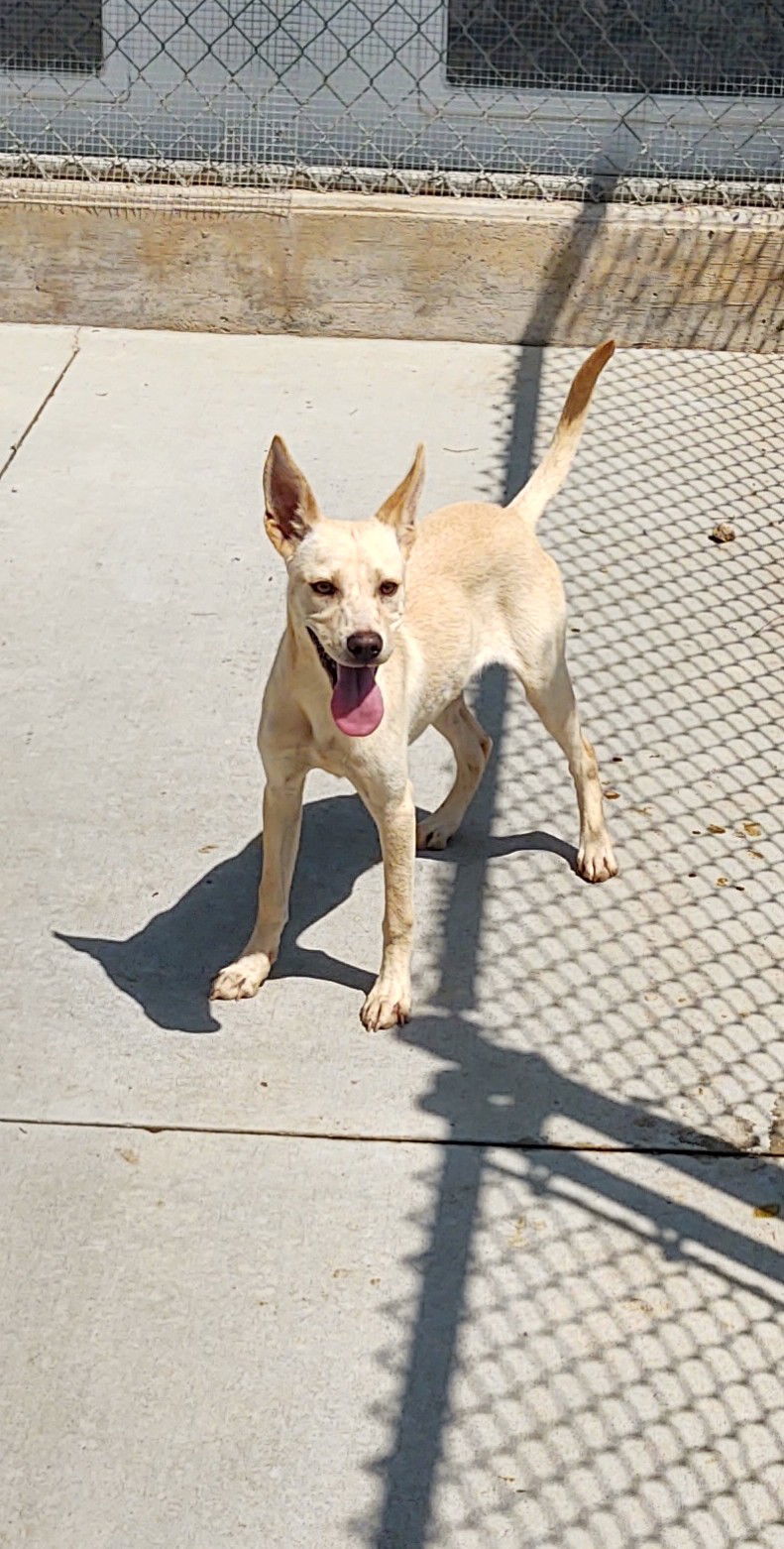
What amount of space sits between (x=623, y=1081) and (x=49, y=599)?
2.31m

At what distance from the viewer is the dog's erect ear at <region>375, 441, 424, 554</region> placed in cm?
334

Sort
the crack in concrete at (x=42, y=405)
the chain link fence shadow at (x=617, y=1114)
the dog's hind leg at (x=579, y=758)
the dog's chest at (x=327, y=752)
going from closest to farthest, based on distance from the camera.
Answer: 1. the chain link fence shadow at (x=617, y=1114)
2. the dog's chest at (x=327, y=752)
3. the dog's hind leg at (x=579, y=758)
4. the crack in concrete at (x=42, y=405)

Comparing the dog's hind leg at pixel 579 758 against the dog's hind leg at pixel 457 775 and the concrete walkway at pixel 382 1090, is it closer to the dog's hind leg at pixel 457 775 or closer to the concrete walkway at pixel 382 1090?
the concrete walkway at pixel 382 1090

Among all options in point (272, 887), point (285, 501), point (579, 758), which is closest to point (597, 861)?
point (579, 758)

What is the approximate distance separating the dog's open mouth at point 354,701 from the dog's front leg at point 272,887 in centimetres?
31

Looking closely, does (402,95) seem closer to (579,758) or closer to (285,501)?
(579,758)

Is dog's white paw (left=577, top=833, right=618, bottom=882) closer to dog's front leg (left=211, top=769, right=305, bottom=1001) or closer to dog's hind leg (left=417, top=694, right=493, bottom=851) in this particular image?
dog's hind leg (left=417, top=694, right=493, bottom=851)

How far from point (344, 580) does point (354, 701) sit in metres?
0.21

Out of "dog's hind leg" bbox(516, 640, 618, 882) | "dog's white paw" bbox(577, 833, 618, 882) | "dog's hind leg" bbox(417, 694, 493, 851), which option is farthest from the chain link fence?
"dog's white paw" bbox(577, 833, 618, 882)

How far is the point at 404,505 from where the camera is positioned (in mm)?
3375

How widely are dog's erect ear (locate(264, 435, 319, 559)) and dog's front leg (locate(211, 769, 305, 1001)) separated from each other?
459 mm

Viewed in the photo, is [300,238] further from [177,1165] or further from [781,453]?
[177,1165]

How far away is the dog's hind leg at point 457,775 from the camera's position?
412 cm

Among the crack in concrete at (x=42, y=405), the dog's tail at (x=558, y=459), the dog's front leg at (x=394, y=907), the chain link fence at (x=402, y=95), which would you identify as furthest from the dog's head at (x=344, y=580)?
the chain link fence at (x=402, y=95)
